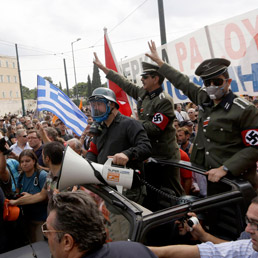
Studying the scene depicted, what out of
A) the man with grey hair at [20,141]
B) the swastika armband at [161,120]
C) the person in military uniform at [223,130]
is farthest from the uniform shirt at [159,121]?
the man with grey hair at [20,141]

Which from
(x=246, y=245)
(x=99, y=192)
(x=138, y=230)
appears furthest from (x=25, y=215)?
(x=246, y=245)

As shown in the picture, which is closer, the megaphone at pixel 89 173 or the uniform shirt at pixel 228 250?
the uniform shirt at pixel 228 250

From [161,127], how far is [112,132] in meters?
0.75

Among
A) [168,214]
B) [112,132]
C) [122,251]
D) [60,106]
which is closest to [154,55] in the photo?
[112,132]

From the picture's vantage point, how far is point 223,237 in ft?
7.49

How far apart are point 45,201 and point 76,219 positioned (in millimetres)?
2224

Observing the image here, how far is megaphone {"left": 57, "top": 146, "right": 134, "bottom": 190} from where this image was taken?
7.53 ft

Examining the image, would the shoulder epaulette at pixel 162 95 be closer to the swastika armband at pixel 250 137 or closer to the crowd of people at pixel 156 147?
the crowd of people at pixel 156 147

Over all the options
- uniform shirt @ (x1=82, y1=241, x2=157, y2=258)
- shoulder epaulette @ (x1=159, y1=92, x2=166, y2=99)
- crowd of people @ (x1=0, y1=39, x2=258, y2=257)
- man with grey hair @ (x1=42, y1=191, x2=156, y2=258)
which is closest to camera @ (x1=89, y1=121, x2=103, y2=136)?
crowd of people @ (x1=0, y1=39, x2=258, y2=257)

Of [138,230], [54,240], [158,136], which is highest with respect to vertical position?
[158,136]

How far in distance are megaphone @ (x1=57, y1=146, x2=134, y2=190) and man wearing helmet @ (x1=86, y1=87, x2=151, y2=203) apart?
0.49 m

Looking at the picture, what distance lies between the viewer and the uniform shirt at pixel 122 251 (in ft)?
4.56

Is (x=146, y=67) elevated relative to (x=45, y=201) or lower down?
elevated

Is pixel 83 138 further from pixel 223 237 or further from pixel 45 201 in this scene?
pixel 223 237
